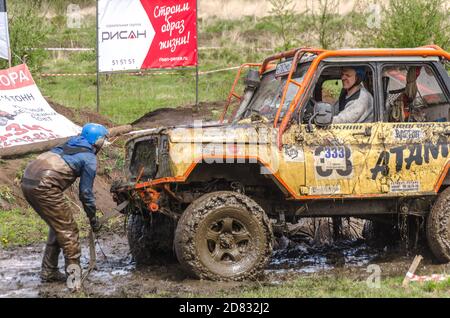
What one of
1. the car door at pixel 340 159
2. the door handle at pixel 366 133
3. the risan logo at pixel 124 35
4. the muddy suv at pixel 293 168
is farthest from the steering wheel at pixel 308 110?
the risan logo at pixel 124 35

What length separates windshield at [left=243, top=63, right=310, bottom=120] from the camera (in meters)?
9.20

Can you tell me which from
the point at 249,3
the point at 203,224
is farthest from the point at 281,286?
the point at 249,3

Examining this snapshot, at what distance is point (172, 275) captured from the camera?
9070 mm

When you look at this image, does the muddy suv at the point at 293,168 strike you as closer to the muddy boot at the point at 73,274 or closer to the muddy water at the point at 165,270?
the muddy water at the point at 165,270

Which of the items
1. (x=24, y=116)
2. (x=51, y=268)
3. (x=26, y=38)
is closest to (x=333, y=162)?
(x=51, y=268)

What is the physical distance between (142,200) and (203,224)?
72 cm

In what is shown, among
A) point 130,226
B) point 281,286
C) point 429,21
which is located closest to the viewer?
point 281,286

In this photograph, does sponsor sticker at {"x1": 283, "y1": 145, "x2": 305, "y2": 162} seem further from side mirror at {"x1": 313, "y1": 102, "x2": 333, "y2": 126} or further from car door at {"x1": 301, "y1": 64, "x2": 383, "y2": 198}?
side mirror at {"x1": 313, "y1": 102, "x2": 333, "y2": 126}

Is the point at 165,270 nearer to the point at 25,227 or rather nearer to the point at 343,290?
the point at 343,290

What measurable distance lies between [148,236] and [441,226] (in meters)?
3.31

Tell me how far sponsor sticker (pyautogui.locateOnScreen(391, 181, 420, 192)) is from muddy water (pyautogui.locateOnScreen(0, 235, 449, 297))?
0.88 m

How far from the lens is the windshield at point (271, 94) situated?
9203mm

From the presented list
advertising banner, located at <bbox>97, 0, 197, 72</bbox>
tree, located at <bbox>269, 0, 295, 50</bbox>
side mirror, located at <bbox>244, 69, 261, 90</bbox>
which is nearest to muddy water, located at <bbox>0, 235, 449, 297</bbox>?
side mirror, located at <bbox>244, 69, 261, 90</bbox>
